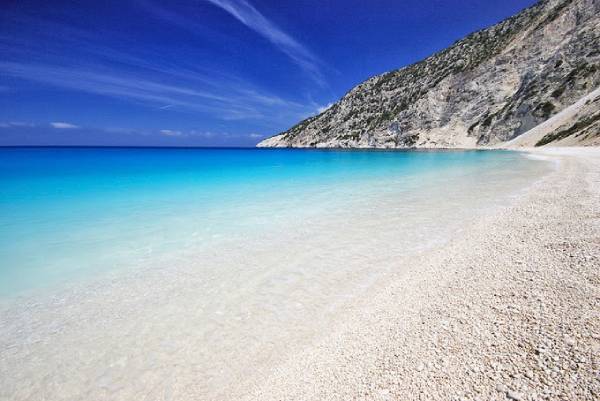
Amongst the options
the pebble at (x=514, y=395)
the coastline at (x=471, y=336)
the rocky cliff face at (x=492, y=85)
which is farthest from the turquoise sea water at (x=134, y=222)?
the rocky cliff face at (x=492, y=85)

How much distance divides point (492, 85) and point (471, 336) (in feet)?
346

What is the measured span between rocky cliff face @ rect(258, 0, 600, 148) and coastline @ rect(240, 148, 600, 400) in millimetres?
79979

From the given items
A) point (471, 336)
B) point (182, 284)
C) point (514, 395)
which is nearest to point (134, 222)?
point (182, 284)

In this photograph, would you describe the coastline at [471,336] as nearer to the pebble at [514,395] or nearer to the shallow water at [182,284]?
the pebble at [514,395]

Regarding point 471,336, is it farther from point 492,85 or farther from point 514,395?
point 492,85

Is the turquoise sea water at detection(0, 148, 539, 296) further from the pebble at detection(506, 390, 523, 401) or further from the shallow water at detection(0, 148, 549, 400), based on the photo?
the pebble at detection(506, 390, 523, 401)

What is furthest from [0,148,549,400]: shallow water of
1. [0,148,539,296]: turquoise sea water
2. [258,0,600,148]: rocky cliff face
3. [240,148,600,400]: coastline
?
[258,0,600,148]: rocky cliff face

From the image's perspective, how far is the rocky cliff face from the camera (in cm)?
6656

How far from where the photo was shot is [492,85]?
86.7 m

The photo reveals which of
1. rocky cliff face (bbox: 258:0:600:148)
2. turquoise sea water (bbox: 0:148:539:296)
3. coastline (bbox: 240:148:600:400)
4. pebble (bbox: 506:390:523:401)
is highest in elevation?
rocky cliff face (bbox: 258:0:600:148)

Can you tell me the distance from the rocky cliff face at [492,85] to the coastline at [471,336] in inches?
3149

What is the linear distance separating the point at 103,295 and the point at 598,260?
9544 millimetres

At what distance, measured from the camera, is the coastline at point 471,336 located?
9.62 feet

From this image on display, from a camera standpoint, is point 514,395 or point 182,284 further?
point 182,284
